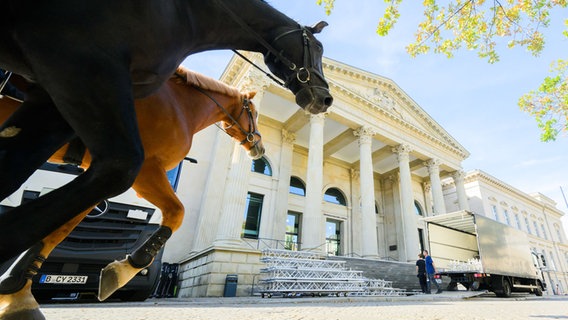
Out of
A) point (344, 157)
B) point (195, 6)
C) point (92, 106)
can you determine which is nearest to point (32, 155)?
point (92, 106)

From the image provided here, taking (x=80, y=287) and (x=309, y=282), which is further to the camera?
(x=309, y=282)

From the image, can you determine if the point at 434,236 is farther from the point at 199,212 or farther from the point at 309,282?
the point at 199,212

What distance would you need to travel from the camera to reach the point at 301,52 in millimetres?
2035

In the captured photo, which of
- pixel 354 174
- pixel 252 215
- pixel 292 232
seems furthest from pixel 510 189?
pixel 252 215

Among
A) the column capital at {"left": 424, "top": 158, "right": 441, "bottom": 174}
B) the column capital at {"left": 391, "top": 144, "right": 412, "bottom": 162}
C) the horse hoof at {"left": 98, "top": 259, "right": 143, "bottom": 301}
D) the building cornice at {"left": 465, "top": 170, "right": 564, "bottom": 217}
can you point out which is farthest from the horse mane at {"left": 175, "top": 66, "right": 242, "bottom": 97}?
the building cornice at {"left": 465, "top": 170, "right": 564, "bottom": 217}

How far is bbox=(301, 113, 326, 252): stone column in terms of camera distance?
1376cm

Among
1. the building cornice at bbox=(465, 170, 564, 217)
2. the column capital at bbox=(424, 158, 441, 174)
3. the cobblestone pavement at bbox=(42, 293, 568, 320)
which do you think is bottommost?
the cobblestone pavement at bbox=(42, 293, 568, 320)

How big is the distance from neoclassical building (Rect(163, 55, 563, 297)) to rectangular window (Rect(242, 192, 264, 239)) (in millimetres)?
66

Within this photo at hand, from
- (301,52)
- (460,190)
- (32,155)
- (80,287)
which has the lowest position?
(80,287)

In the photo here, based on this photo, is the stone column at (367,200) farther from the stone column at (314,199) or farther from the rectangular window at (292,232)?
the rectangular window at (292,232)

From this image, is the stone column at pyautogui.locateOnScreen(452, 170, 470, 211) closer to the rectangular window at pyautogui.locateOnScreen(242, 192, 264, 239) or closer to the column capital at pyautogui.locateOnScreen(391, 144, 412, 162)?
the column capital at pyautogui.locateOnScreen(391, 144, 412, 162)

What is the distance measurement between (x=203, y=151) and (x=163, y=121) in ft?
49.9

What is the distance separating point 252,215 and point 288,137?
627cm

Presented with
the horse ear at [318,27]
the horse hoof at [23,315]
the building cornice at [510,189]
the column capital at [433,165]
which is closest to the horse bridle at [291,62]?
the horse ear at [318,27]
